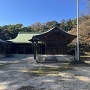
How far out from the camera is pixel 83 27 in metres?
34.2

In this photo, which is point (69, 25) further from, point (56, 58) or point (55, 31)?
point (56, 58)

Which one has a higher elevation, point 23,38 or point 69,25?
point 69,25

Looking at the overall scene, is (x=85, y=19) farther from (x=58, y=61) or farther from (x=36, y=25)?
(x=36, y=25)

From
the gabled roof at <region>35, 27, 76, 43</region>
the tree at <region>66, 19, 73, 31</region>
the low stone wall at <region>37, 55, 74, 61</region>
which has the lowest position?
the low stone wall at <region>37, 55, 74, 61</region>

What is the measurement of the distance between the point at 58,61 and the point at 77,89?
13977mm

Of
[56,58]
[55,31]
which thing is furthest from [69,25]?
[56,58]

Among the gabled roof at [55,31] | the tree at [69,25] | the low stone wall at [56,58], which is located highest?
the tree at [69,25]

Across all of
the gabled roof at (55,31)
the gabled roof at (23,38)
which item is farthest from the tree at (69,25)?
the gabled roof at (55,31)

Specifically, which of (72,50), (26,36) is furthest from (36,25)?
(72,50)

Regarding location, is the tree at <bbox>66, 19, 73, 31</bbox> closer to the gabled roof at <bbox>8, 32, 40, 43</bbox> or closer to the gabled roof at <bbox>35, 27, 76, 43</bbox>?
the gabled roof at <bbox>8, 32, 40, 43</bbox>

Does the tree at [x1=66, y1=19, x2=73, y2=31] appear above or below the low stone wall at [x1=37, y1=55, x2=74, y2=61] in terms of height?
above

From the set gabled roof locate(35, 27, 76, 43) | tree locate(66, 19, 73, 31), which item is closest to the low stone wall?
gabled roof locate(35, 27, 76, 43)

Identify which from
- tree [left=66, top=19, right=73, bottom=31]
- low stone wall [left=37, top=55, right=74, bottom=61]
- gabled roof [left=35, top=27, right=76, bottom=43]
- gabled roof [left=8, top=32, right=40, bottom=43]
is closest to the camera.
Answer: low stone wall [left=37, top=55, right=74, bottom=61]

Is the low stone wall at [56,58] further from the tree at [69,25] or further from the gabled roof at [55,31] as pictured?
the tree at [69,25]
